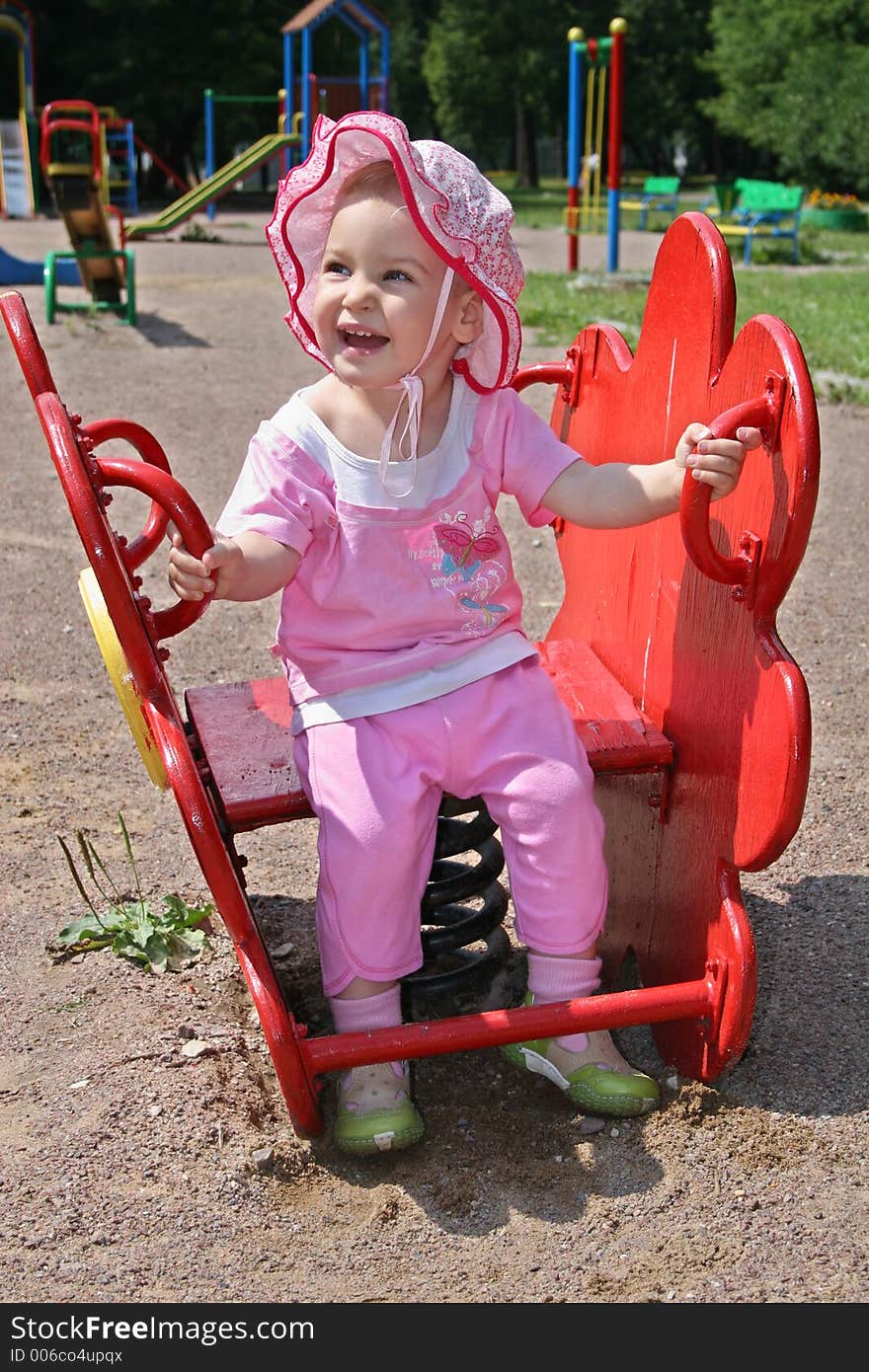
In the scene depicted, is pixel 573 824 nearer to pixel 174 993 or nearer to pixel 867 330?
pixel 174 993

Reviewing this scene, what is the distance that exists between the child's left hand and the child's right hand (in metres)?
0.65

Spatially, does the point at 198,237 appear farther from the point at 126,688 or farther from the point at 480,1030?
the point at 480,1030

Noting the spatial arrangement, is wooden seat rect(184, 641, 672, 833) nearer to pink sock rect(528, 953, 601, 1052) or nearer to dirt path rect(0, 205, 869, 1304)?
pink sock rect(528, 953, 601, 1052)

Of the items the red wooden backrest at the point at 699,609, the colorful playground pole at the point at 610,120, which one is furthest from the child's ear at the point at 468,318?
the colorful playground pole at the point at 610,120

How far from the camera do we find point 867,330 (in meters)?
9.19

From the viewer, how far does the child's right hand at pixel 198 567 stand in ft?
6.59

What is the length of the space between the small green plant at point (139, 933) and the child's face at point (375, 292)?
92cm

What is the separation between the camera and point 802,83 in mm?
25781

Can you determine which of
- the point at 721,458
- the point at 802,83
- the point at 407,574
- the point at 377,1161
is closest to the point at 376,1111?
the point at 377,1161

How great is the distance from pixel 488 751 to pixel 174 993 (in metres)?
0.72

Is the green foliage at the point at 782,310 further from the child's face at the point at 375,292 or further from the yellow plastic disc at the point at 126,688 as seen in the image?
the yellow plastic disc at the point at 126,688

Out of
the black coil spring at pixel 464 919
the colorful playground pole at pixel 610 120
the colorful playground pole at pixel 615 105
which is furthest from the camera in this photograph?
the colorful playground pole at pixel 610 120

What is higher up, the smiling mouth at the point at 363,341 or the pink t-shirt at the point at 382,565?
the smiling mouth at the point at 363,341
